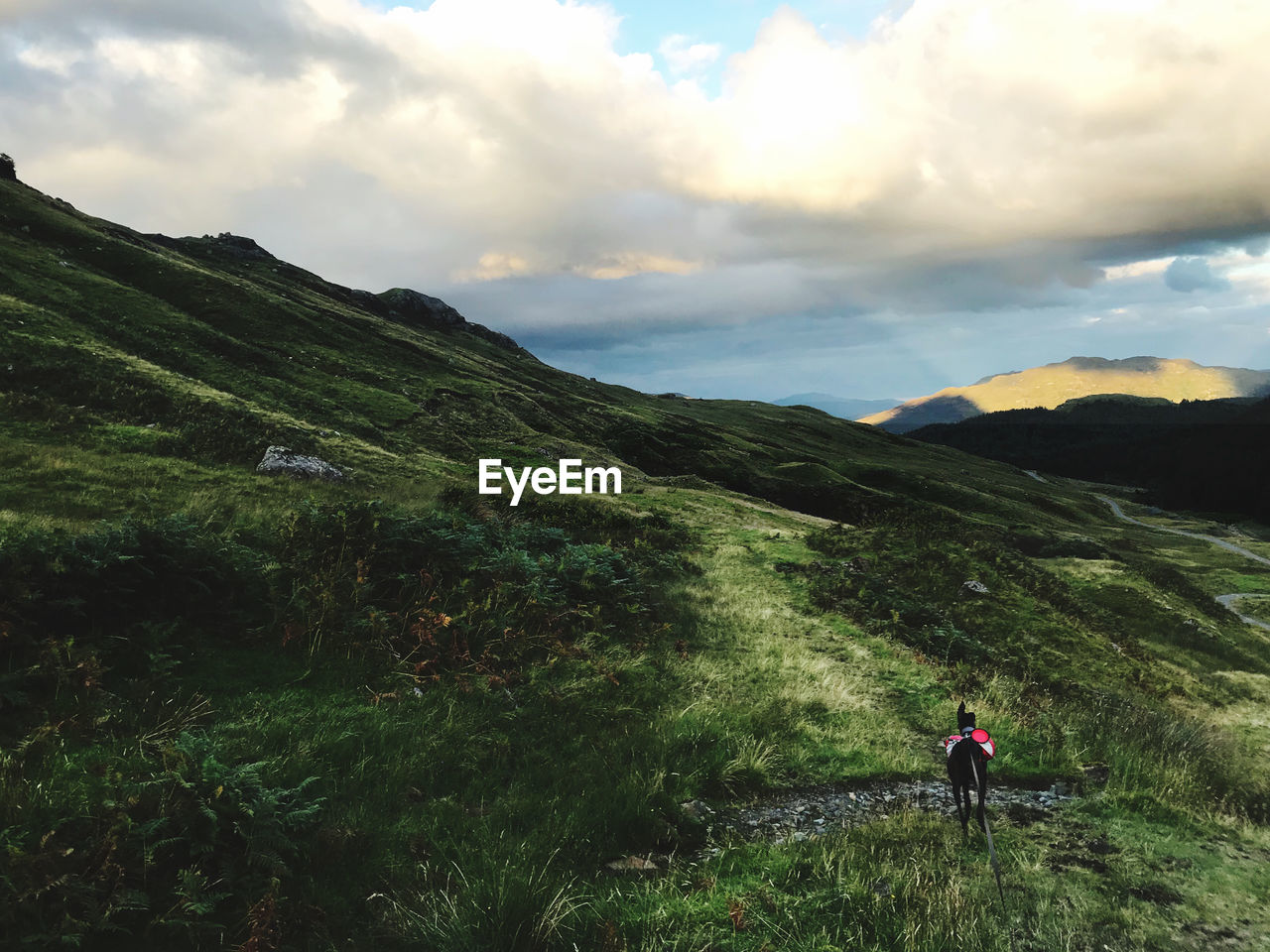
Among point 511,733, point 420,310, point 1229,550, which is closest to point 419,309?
point 420,310

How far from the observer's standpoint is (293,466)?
2247cm

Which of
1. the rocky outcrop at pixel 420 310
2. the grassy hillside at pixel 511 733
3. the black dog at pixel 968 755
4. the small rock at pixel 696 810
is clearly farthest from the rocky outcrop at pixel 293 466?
the rocky outcrop at pixel 420 310

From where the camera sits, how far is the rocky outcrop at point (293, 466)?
21.7 m

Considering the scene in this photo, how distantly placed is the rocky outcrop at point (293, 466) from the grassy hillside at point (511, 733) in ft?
4.01

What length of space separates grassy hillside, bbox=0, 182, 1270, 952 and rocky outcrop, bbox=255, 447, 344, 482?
122cm

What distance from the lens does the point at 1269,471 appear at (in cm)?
15712

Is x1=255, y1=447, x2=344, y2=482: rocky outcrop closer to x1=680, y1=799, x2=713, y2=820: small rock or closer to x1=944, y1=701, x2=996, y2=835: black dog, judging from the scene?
x1=680, y1=799, x2=713, y2=820: small rock

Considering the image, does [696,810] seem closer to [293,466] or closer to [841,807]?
[841,807]

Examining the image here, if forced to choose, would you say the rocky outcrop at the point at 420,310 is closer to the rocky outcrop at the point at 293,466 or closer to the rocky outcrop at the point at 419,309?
the rocky outcrop at the point at 419,309

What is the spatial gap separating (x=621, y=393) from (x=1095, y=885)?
183546mm

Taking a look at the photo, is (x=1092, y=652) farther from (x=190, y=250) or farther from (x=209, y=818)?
(x=190, y=250)

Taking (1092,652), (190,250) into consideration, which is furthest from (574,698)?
(190,250)

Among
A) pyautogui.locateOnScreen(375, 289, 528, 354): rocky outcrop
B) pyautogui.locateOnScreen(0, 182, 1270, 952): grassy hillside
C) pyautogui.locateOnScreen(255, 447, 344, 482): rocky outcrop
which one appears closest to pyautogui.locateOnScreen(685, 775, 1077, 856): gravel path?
pyautogui.locateOnScreen(0, 182, 1270, 952): grassy hillside

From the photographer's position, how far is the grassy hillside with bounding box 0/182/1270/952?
5871mm
